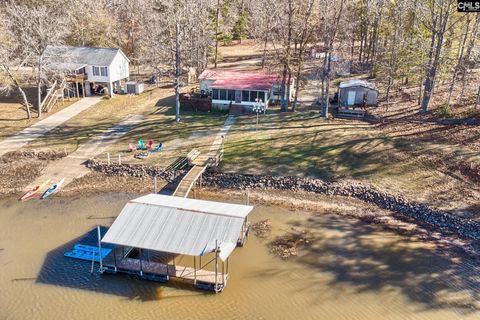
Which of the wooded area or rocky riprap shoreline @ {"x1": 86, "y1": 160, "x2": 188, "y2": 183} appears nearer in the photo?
rocky riprap shoreline @ {"x1": 86, "y1": 160, "x2": 188, "y2": 183}

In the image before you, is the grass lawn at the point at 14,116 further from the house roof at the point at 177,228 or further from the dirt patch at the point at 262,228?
the dirt patch at the point at 262,228

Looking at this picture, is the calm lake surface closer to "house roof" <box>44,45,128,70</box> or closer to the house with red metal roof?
the house with red metal roof

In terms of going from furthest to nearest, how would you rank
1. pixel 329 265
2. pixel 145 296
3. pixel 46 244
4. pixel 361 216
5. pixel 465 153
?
pixel 465 153, pixel 361 216, pixel 46 244, pixel 329 265, pixel 145 296

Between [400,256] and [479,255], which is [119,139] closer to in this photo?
[400,256]

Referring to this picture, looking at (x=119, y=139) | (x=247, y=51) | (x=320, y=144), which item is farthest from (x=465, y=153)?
(x=247, y=51)

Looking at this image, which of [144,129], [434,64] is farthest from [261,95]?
[434,64]

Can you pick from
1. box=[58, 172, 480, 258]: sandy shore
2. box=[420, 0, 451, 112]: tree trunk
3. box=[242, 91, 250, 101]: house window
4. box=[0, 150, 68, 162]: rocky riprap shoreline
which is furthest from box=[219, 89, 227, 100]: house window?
box=[420, 0, 451, 112]: tree trunk

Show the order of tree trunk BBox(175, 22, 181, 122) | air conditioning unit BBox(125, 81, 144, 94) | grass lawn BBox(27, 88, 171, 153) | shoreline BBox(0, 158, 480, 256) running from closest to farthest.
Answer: shoreline BBox(0, 158, 480, 256)
grass lawn BBox(27, 88, 171, 153)
tree trunk BBox(175, 22, 181, 122)
air conditioning unit BBox(125, 81, 144, 94)
